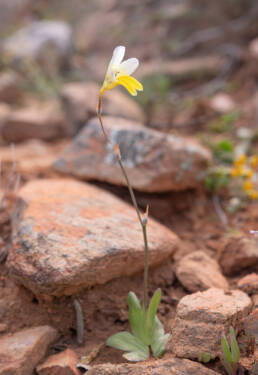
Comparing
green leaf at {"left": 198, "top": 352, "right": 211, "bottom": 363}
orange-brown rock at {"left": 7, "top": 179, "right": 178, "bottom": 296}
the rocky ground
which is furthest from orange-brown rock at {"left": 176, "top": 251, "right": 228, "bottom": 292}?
green leaf at {"left": 198, "top": 352, "right": 211, "bottom": 363}

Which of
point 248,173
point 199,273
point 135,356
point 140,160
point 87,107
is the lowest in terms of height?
point 135,356

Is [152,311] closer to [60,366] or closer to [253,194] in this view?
[60,366]

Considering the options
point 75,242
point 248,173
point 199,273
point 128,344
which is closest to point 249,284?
point 199,273

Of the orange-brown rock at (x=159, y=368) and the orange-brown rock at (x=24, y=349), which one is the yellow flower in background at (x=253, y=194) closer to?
the orange-brown rock at (x=159, y=368)

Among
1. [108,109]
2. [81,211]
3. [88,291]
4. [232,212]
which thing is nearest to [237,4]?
[108,109]

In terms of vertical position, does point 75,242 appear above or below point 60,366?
above

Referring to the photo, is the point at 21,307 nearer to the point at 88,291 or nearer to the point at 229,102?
the point at 88,291
